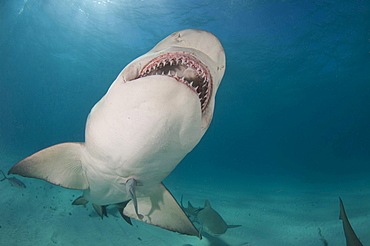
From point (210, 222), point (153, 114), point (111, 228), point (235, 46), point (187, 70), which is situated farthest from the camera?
point (235, 46)

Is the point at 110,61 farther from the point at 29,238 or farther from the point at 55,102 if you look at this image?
the point at 55,102

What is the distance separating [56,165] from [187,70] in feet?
7.42

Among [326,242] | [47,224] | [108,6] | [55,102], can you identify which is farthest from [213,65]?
[55,102]

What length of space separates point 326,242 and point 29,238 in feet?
25.5

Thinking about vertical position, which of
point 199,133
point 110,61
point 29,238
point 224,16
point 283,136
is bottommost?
point 29,238

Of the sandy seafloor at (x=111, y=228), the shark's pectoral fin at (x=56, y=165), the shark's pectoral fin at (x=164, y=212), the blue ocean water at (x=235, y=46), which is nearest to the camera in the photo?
the shark's pectoral fin at (x=56, y=165)

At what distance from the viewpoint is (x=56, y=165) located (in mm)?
2670

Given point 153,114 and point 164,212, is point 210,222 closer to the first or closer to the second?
point 164,212

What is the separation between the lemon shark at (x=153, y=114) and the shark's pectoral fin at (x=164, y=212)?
40 cm

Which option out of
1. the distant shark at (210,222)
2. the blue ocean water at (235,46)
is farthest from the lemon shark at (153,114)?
the blue ocean water at (235,46)

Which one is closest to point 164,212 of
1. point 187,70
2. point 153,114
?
point 153,114

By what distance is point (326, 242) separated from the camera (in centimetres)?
578

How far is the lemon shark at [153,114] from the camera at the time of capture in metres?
1.43

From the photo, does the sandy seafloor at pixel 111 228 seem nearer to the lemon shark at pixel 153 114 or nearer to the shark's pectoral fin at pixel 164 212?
the shark's pectoral fin at pixel 164 212
